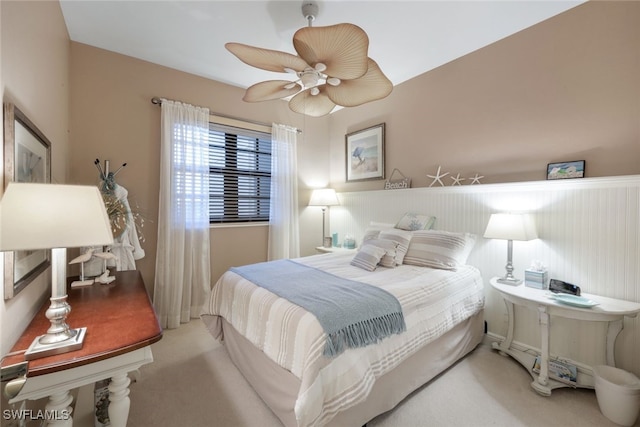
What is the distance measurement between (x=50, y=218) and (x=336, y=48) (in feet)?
4.94

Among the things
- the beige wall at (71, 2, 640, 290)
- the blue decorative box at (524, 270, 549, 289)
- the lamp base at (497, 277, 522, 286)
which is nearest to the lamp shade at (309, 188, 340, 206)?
the beige wall at (71, 2, 640, 290)

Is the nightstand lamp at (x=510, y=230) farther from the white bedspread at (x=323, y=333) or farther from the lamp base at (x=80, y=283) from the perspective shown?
the lamp base at (x=80, y=283)

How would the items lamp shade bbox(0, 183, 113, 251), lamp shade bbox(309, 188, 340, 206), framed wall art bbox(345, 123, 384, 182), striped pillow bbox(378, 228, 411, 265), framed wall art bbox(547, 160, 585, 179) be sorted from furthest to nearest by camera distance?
1. lamp shade bbox(309, 188, 340, 206)
2. framed wall art bbox(345, 123, 384, 182)
3. striped pillow bbox(378, 228, 411, 265)
4. framed wall art bbox(547, 160, 585, 179)
5. lamp shade bbox(0, 183, 113, 251)

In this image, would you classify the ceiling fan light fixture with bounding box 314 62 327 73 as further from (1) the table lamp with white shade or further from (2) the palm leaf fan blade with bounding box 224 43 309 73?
(1) the table lamp with white shade

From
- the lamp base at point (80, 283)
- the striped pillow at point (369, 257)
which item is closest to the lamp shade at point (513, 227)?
the striped pillow at point (369, 257)

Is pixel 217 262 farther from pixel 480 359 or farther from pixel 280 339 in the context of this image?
pixel 480 359

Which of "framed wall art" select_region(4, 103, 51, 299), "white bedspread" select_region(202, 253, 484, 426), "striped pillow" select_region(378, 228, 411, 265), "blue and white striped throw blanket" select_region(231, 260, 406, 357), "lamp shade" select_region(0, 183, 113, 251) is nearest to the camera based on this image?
"lamp shade" select_region(0, 183, 113, 251)

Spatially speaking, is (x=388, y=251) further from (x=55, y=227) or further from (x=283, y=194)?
(x=55, y=227)

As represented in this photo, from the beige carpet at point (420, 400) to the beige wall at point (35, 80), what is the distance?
3.21 ft

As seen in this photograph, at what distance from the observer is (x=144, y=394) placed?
1815mm

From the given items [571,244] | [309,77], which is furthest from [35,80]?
[571,244]

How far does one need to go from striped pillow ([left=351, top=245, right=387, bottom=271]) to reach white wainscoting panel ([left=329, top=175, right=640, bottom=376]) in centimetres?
91

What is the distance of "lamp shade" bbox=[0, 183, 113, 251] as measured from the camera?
0.82m

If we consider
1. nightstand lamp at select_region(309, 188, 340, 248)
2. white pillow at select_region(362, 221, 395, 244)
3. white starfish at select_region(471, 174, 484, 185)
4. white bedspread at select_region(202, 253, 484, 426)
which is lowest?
white bedspread at select_region(202, 253, 484, 426)
